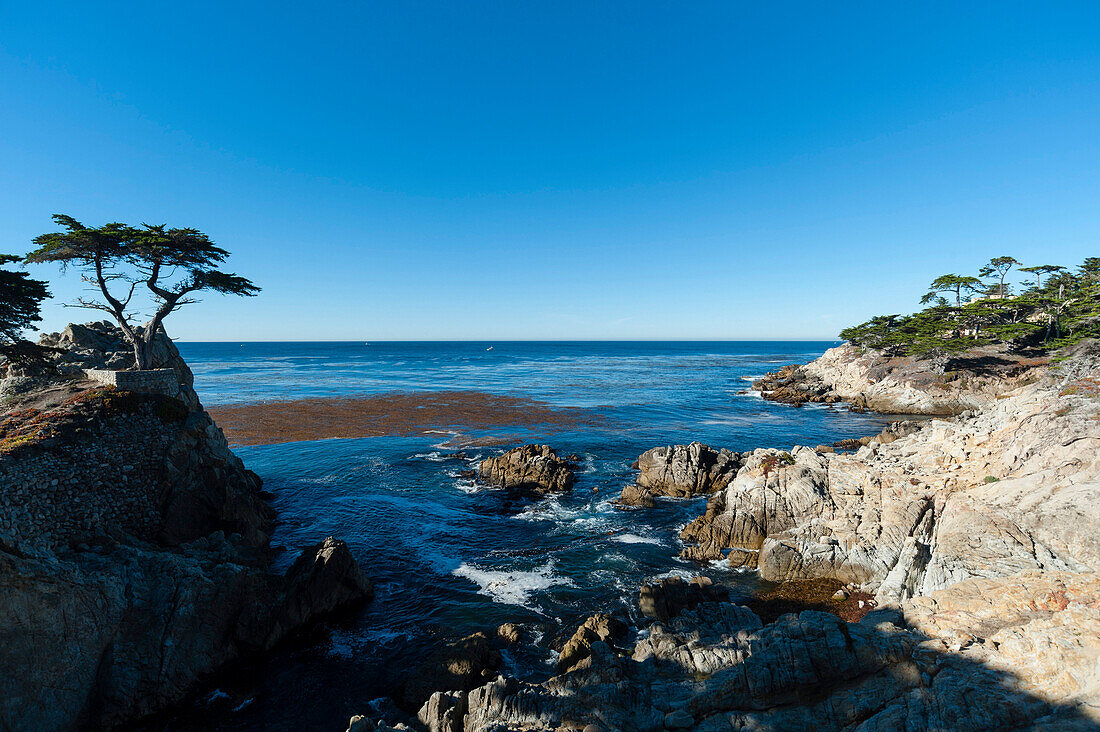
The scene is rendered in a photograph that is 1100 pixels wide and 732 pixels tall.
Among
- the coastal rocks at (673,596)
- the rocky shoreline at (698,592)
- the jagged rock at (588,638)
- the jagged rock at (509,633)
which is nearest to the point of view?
the rocky shoreline at (698,592)

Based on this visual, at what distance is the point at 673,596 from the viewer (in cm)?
1872

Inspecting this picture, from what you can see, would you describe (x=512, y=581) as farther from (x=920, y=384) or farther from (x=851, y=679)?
(x=920, y=384)

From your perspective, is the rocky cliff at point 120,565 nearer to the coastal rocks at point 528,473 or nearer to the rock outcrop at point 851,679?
the rock outcrop at point 851,679

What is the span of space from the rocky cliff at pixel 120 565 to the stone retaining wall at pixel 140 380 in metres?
0.62

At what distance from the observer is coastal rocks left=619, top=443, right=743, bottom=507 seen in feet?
106

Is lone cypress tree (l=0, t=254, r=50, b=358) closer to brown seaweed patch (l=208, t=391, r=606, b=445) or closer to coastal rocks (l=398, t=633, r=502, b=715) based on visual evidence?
coastal rocks (l=398, t=633, r=502, b=715)

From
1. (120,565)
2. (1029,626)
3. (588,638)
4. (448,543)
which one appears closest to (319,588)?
(120,565)

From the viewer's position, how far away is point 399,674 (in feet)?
52.8

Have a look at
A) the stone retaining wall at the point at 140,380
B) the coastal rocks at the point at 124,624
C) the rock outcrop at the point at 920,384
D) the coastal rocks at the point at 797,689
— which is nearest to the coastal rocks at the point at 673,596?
the coastal rocks at the point at 797,689

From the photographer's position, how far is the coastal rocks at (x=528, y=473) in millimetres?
34375

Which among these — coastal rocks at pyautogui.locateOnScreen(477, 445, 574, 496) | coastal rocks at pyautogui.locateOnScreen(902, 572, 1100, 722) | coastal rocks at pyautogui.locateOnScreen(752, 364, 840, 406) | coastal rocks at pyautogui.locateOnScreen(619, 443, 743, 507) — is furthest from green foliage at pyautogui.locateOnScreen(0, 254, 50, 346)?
coastal rocks at pyautogui.locateOnScreen(752, 364, 840, 406)

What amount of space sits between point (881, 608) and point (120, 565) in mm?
28058

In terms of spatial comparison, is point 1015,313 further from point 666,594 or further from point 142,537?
point 142,537

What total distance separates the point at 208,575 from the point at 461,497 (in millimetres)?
17038
